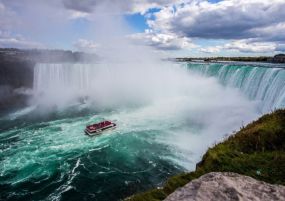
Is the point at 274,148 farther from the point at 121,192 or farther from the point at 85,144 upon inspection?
the point at 85,144

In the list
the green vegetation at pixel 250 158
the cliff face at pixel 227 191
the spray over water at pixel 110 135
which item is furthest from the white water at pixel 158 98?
the cliff face at pixel 227 191

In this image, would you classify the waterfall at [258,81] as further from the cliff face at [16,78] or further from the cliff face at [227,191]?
the cliff face at [16,78]

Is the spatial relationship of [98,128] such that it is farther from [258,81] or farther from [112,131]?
[258,81]

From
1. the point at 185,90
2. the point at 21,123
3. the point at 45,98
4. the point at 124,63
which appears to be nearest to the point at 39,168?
the point at 21,123

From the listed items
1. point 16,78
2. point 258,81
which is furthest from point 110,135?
point 16,78

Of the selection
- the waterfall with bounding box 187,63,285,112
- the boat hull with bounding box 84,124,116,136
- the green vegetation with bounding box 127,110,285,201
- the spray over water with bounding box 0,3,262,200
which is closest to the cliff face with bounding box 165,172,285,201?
the green vegetation with bounding box 127,110,285,201

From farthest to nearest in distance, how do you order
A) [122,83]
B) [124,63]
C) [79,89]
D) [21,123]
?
[124,63] → [122,83] → [79,89] → [21,123]

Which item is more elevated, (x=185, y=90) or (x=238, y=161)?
(x=238, y=161)
